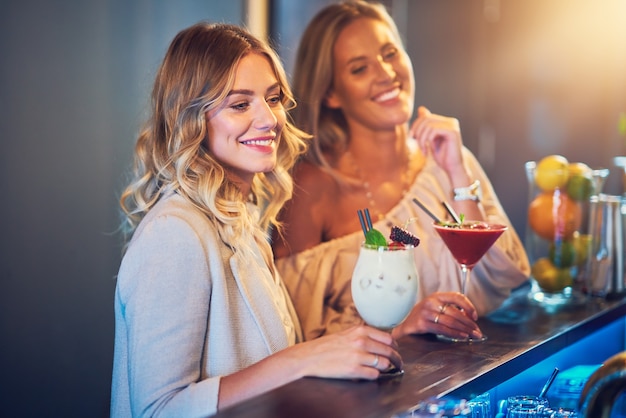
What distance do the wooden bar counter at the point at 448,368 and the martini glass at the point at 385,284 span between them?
12cm

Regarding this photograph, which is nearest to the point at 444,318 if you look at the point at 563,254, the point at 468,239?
the point at 468,239

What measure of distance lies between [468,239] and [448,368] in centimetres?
43

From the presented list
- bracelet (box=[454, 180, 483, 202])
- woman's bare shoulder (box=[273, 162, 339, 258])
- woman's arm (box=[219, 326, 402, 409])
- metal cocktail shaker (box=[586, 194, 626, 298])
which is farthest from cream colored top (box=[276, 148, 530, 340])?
woman's arm (box=[219, 326, 402, 409])

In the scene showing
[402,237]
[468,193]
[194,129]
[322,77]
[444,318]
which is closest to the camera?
[402,237]

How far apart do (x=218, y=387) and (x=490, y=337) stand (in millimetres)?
854

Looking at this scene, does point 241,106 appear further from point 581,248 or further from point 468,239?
point 581,248

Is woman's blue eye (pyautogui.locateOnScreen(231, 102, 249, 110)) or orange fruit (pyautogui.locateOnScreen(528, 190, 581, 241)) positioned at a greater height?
woman's blue eye (pyautogui.locateOnScreen(231, 102, 249, 110))

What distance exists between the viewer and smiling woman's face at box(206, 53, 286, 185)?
2.03 m

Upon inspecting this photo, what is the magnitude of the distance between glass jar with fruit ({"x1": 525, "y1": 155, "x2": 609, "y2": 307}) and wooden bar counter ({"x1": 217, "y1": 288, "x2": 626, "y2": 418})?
163mm

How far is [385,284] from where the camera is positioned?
1746mm

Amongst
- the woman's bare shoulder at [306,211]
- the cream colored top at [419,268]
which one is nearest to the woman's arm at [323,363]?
the cream colored top at [419,268]

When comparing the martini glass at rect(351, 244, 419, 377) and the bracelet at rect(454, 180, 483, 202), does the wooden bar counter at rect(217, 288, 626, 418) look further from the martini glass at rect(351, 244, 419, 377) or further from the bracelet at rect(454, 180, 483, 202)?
the bracelet at rect(454, 180, 483, 202)

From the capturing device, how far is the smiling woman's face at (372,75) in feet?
9.40

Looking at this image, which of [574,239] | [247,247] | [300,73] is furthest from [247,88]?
[574,239]
